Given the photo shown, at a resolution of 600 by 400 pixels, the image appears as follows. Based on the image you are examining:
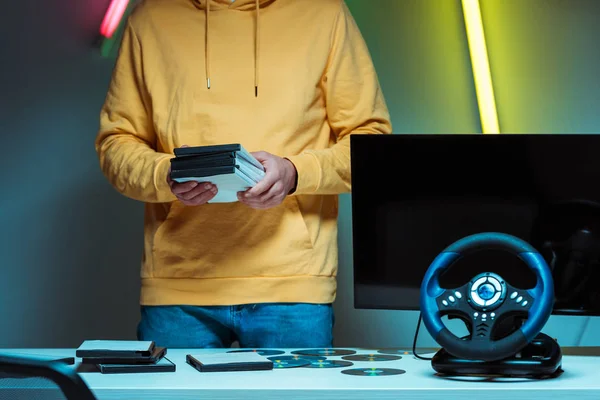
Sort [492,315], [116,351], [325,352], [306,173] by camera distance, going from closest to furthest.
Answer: [492,315]
[116,351]
[325,352]
[306,173]

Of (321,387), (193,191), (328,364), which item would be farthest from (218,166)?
(321,387)

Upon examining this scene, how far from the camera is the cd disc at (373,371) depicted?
1443 millimetres

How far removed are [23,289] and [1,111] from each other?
659 millimetres

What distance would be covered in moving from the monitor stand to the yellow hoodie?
22.9 inches

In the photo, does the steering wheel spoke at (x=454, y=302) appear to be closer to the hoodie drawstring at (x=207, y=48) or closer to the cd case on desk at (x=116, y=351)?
the cd case on desk at (x=116, y=351)

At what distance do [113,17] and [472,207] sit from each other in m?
1.82

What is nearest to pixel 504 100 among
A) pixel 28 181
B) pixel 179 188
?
pixel 179 188

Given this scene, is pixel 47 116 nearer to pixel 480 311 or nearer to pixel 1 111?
pixel 1 111

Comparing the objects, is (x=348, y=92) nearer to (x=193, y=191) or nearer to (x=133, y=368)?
(x=193, y=191)

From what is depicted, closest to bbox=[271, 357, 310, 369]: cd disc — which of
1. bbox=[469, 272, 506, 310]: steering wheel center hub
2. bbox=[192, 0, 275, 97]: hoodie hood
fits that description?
bbox=[469, 272, 506, 310]: steering wheel center hub

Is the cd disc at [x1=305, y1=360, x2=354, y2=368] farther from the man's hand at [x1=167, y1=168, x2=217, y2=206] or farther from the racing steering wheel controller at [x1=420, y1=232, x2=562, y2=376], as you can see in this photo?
the man's hand at [x1=167, y1=168, x2=217, y2=206]

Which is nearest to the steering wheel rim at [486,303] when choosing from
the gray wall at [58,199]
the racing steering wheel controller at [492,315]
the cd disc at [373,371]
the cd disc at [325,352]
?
the racing steering wheel controller at [492,315]

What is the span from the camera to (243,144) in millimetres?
2016

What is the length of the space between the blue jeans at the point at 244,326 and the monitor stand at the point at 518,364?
1.76ft
